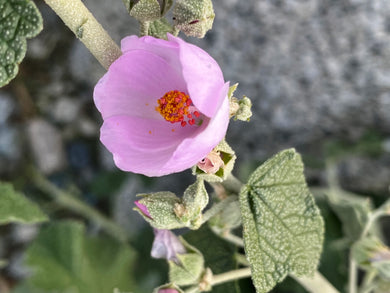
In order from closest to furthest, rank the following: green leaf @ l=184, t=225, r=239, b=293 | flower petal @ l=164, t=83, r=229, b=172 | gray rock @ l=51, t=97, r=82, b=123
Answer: flower petal @ l=164, t=83, r=229, b=172, green leaf @ l=184, t=225, r=239, b=293, gray rock @ l=51, t=97, r=82, b=123

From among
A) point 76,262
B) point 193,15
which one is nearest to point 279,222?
point 193,15

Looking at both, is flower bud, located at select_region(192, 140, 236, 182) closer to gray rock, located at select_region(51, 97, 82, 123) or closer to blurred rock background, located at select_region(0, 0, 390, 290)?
blurred rock background, located at select_region(0, 0, 390, 290)

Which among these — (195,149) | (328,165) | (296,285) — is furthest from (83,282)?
(195,149)

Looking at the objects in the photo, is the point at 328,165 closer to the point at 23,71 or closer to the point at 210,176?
the point at 210,176

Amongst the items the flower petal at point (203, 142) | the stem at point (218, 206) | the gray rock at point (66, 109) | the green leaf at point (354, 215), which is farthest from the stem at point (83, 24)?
the gray rock at point (66, 109)

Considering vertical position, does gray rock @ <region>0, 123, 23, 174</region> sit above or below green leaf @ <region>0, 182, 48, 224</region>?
below

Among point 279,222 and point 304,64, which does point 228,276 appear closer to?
point 279,222

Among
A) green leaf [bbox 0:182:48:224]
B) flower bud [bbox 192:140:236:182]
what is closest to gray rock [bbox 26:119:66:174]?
green leaf [bbox 0:182:48:224]
